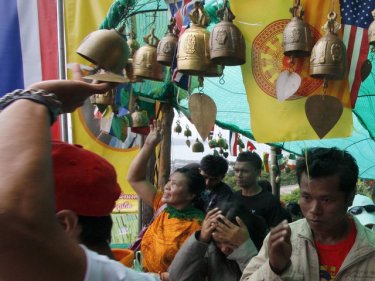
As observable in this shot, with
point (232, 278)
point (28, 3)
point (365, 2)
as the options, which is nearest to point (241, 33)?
point (365, 2)

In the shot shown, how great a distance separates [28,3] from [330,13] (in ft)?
8.25

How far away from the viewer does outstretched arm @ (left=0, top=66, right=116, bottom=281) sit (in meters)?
0.63

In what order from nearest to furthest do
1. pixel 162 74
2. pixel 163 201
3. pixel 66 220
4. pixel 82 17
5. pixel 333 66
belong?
pixel 66 220
pixel 333 66
pixel 162 74
pixel 163 201
pixel 82 17

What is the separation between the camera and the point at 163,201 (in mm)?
2959

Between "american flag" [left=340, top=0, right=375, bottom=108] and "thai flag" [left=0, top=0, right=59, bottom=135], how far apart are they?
230 centimetres

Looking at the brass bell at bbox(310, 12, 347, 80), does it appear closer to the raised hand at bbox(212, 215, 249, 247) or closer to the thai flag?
the raised hand at bbox(212, 215, 249, 247)

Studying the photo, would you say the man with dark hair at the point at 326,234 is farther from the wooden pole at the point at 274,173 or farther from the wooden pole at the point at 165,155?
the wooden pole at the point at 274,173

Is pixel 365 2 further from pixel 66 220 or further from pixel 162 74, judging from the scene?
pixel 66 220

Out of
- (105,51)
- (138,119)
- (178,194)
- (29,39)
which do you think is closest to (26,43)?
(29,39)

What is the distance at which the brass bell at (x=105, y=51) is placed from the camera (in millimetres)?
1931

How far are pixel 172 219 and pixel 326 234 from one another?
1209 millimetres

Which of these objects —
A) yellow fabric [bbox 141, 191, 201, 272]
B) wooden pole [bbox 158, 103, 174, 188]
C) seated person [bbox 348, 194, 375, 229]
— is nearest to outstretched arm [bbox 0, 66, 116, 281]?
yellow fabric [bbox 141, 191, 201, 272]

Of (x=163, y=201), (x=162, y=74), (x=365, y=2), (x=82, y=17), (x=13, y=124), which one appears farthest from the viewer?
(x=82, y=17)

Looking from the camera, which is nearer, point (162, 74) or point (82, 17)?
point (162, 74)
